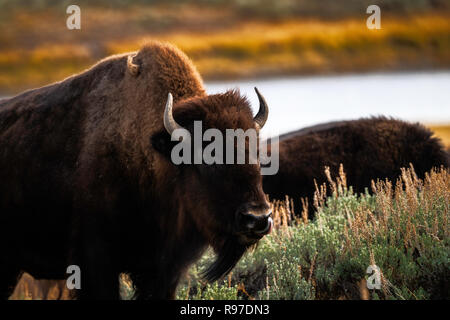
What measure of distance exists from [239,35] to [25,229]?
56.4 m

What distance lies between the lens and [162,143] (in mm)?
4941

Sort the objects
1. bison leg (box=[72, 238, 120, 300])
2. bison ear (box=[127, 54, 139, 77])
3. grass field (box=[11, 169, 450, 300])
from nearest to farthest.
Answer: grass field (box=[11, 169, 450, 300]) → bison leg (box=[72, 238, 120, 300]) → bison ear (box=[127, 54, 139, 77])

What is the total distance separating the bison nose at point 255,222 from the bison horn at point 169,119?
2.65 ft

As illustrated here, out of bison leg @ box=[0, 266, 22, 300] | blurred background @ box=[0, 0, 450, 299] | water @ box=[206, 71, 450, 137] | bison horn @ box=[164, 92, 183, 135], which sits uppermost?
blurred background @ box=[0, 0, 450, 299]

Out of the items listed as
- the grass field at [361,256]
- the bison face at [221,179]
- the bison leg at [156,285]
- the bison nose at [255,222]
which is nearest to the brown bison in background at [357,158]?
the grass field at [361,256]

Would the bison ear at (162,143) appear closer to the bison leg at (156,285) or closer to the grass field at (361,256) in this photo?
the bison leg at (156,285)

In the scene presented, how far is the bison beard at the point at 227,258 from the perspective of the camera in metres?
4.87

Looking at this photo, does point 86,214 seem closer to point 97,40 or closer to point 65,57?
point 65,57

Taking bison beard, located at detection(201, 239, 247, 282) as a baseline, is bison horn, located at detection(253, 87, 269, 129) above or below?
above

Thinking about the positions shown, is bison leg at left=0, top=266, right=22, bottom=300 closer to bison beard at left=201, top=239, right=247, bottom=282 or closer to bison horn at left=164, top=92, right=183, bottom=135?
bison beard at left=201, top=239, right=247, bottom=282

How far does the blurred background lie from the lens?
50.3 meters

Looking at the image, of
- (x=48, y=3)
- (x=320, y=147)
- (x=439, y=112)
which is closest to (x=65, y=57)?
(x=48, y=3)

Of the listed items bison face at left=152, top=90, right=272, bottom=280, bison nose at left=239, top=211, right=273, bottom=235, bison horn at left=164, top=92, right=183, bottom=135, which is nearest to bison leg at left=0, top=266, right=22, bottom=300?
bison face at left=152, top=90, right=272, bottom=280

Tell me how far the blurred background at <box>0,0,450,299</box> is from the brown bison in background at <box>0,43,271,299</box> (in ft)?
124
